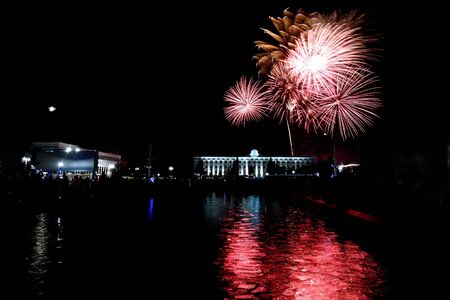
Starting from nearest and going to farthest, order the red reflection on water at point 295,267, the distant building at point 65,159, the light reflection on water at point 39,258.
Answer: the red reflection on water at point 295,267 → the light reflection on water at point 39,258 → the distant building at point 65,159

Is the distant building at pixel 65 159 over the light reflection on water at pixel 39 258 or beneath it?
over

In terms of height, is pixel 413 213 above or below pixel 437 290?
above

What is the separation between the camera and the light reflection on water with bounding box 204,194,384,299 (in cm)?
580

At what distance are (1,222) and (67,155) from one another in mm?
13830

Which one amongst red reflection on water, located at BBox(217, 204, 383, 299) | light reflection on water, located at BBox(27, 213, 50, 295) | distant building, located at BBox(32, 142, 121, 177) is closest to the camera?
red reflection on water, located at BBox(217, 204, 383, 299)

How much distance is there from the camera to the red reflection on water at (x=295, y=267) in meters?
5.79

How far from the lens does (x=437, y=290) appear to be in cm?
592

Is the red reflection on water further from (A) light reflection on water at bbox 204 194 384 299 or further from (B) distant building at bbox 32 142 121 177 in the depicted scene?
(B) distant building at bbox 32 142 121 177

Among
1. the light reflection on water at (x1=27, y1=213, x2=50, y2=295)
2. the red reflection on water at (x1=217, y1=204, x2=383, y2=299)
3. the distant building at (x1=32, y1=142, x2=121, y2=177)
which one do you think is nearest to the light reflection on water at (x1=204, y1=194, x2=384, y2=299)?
the red reflection on water at (x1=217, y1=204, x2=383, y2=299)

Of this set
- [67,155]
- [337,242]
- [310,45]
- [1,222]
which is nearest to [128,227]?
[1,222]

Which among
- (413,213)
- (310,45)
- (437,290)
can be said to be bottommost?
(437,290)

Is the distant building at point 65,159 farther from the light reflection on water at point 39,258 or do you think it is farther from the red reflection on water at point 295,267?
the red reflection on water at point 295,267

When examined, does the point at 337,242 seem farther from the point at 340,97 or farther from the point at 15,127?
the point at 15,127

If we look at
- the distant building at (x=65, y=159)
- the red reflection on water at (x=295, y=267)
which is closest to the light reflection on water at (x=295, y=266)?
the red reflection on water at (x=295, y=267)
